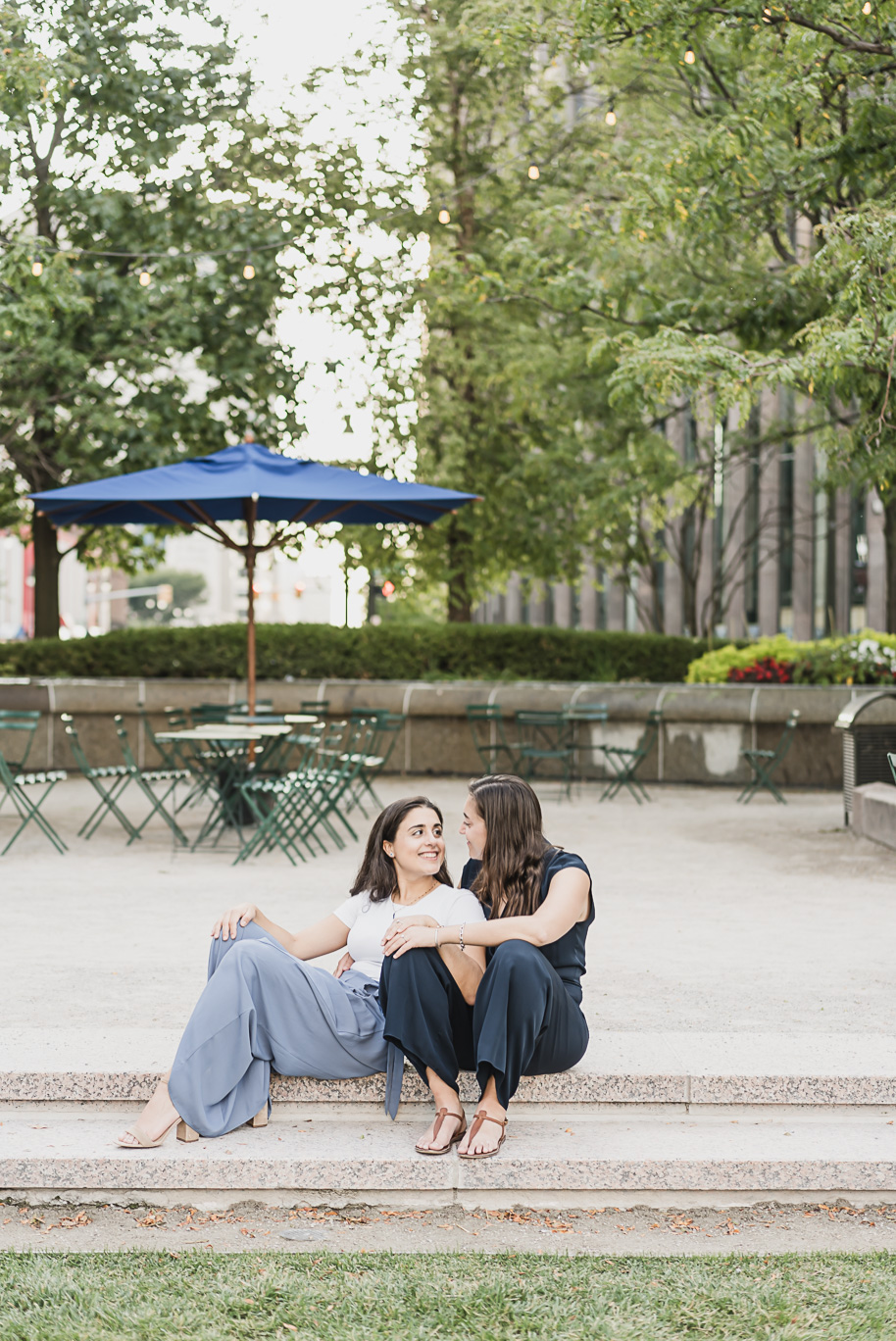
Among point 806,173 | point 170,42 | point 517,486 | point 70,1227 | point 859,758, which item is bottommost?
point 70,1227

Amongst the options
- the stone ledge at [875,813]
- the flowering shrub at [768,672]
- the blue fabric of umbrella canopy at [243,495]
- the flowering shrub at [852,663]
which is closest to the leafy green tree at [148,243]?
the blue fabric of umbrella canopy at [243,495]

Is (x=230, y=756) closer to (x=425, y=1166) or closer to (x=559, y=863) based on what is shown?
(x=559, y=863)

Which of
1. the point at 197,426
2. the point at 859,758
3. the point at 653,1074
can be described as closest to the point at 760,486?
the point at 197,426

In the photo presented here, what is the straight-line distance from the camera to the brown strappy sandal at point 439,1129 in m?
4.01

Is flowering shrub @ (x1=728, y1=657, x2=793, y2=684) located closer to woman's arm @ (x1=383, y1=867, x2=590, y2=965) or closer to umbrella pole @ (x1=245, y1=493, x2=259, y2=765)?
umbrella pole @ (x1=245, y1=493, x2=259, y2=765)

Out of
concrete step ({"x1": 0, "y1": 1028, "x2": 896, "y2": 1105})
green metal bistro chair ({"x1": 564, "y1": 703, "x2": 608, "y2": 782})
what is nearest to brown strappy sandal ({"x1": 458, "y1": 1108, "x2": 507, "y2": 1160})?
concrete step ({"x1": 0, "y1": 1028, "x2": 896, "y2": 1105})

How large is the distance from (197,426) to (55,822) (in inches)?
251

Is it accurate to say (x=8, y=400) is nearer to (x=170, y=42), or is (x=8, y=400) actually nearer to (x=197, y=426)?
(x=197, y=426)

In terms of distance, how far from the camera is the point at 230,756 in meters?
9.56

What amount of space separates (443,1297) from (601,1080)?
124 cm

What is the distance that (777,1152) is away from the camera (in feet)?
13.4

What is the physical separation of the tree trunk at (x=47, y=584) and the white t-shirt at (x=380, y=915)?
42.3 feet

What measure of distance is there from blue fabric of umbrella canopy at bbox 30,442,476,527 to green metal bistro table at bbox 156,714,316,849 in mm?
1642

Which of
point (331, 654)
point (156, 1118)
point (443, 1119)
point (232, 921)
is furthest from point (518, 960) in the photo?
point (331, 654)
